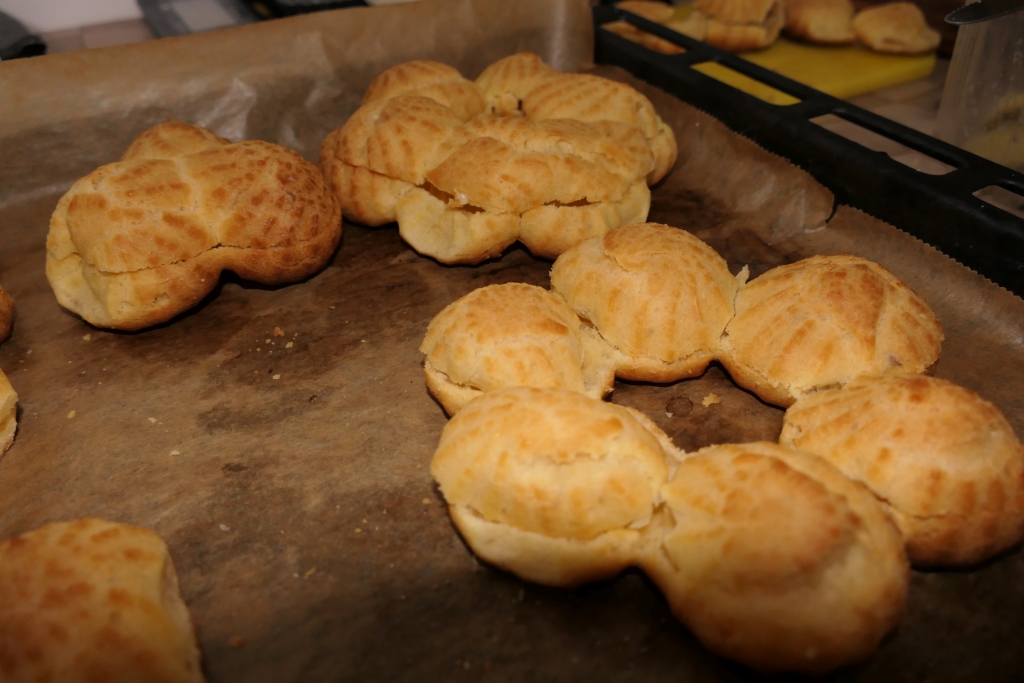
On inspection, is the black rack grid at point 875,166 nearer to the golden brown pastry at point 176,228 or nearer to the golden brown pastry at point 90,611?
the golden brown pastry at point 176,228

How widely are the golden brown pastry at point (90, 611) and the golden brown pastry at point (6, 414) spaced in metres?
0.57

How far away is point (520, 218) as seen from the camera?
Answer: 2.59 meters

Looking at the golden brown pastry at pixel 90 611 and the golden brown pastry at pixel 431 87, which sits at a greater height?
the golden brown pastry at pixel 431 87

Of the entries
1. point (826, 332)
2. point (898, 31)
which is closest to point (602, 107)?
point (826, 332)

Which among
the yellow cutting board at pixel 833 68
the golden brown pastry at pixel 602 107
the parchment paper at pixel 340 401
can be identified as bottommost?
the parchment paper at pixel 340 401

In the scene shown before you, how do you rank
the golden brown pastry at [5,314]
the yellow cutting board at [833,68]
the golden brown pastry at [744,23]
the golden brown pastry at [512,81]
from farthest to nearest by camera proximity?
the golden brown pastry at [744,23]
the yellow cutting board at [833,68]
the golden brown pastry at [512,81]
the golden brown pastry at [5,314]

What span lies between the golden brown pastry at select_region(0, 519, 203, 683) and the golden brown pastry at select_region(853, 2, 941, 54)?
13.4ft

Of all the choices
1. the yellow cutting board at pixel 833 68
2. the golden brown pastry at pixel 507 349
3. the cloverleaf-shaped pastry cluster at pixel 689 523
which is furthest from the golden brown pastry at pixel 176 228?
the yellow cutting board at pixel 833 68

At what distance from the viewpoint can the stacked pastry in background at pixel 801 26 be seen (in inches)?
155

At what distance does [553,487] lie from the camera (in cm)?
157

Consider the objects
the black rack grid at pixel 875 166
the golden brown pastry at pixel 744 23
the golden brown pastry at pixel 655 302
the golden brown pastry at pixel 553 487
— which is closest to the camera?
the golden brown pastry at pixel 553 487

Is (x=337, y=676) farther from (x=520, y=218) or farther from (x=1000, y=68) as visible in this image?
(x=1000, y=68)

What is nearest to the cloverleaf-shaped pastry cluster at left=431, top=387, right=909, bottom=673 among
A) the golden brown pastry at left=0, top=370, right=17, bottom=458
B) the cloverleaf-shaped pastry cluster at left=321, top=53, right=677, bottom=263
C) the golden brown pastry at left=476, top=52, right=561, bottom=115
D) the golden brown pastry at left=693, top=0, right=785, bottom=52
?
the cloverleaf-shaped pastry cluster at left=321, top=53, right=677, bottom=263

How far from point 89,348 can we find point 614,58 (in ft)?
8.33
